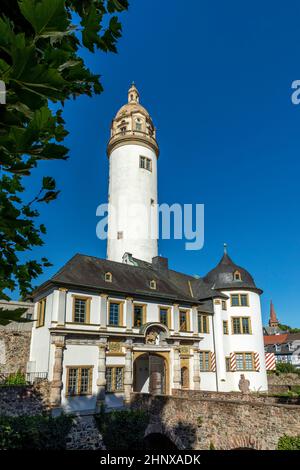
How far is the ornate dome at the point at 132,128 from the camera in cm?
4447

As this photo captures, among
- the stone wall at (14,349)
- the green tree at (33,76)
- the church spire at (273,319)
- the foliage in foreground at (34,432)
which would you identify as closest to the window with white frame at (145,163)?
the stone wall at (14,349)

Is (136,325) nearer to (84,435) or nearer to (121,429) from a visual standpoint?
(121,429)

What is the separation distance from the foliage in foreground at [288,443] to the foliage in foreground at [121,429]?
9.21 meters

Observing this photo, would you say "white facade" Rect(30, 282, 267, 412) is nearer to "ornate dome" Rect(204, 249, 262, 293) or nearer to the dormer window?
"ornate dome" Rect(204, 249, 262, 293)

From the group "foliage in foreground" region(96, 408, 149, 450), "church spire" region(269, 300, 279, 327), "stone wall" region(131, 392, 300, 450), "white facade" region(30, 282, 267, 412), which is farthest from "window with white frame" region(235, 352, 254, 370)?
"church spire" region(269, 300, 279, 327)

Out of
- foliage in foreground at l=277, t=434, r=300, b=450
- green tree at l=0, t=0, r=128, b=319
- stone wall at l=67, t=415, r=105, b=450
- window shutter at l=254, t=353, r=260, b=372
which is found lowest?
stone wall at l=67, t=415, r=105, b=450

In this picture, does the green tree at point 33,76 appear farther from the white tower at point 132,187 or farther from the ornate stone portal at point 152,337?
the white tower at point 132,187

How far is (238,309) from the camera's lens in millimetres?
34719

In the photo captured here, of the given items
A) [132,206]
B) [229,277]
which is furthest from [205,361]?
[132,206]

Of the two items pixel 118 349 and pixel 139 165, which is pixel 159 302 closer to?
pixel 118 349

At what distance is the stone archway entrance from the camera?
2745 cm

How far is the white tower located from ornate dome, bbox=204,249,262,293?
25.3 ft

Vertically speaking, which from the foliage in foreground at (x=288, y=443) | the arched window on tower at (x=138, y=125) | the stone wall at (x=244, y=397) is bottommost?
the foliage in foreground at (x=288, y=443)

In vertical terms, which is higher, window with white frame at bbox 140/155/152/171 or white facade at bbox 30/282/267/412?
window with white frame at bbox 140/155/152/171
